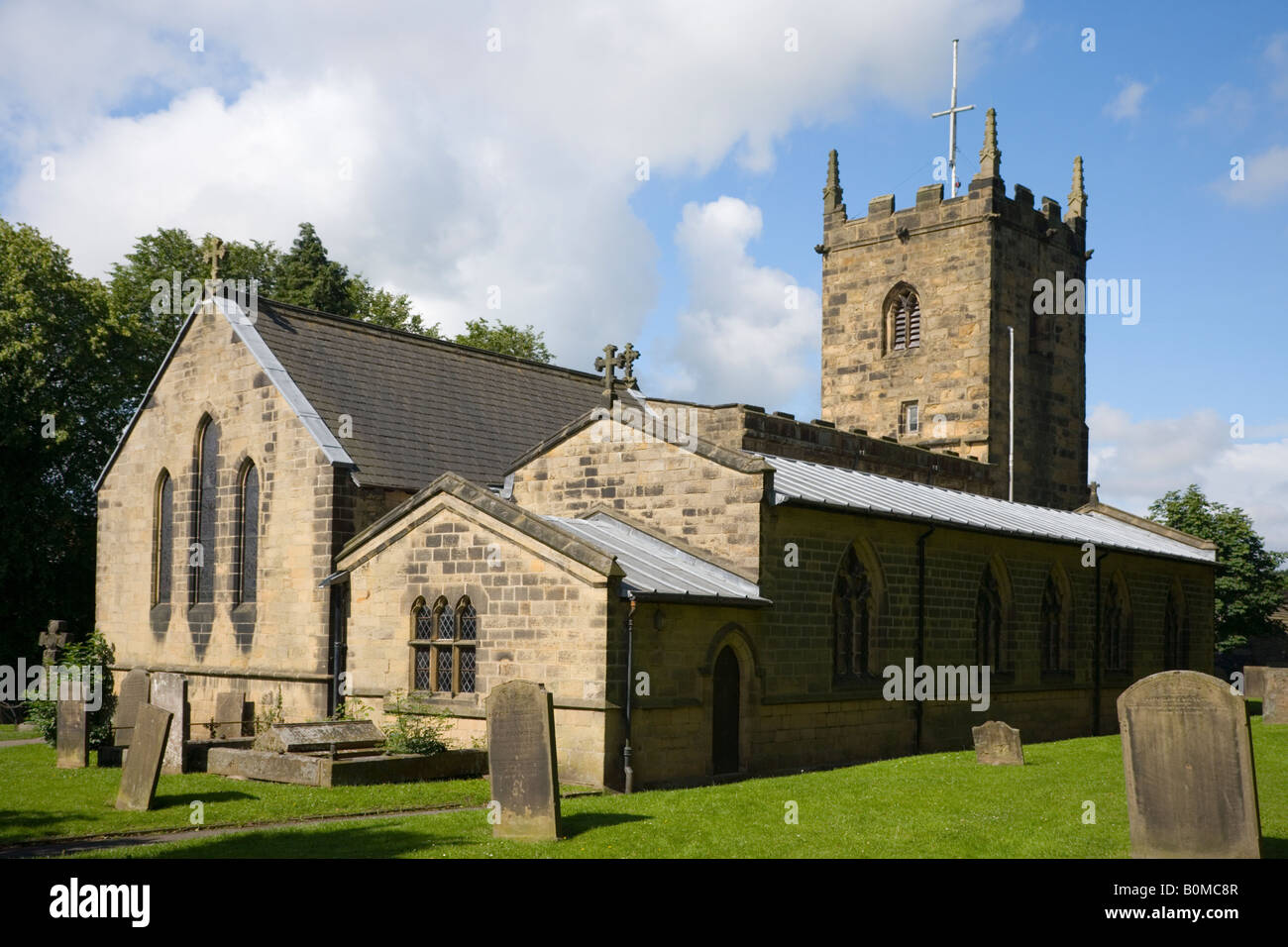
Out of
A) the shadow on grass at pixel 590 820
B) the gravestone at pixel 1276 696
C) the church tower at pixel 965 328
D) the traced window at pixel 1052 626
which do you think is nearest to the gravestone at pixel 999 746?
the shadow on grass at pixel 590 820

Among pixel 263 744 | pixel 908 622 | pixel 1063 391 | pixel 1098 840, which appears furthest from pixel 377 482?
pixel 1063 391

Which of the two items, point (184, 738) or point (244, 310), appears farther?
point (244, 310)

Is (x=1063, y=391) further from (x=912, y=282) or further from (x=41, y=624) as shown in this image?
(x=41, y=624)

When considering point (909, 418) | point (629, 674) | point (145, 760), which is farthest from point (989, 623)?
point (145, 760)

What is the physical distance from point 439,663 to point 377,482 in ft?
19.3

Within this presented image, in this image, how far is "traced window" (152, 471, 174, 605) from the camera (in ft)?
97.5

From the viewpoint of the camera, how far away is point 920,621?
26328 millimetres

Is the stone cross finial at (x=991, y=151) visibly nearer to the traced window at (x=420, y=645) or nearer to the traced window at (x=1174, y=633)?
the traced window at (x=1174, y=633)

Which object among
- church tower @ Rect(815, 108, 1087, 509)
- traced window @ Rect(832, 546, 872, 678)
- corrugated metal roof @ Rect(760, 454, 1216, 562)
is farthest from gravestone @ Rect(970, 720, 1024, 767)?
church tower @ Rect(815, 108, 1087, 509)

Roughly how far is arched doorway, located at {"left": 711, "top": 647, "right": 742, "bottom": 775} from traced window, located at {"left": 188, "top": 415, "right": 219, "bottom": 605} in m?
12.9

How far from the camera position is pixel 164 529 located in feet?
98.5

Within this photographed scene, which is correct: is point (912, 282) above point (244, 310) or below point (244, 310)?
above

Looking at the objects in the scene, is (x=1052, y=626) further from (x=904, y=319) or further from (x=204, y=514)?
(x=204, y=514)

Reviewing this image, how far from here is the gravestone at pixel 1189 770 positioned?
12172 millimetres
